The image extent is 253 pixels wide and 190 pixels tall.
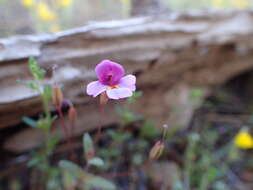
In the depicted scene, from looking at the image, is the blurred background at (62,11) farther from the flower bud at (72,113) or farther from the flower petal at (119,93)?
the flower petal at (119,93)

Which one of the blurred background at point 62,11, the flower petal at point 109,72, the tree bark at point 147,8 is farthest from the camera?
the blurred background at point 62,11

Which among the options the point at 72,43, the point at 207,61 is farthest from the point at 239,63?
the point at 72,43

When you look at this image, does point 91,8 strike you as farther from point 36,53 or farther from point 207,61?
point 36,53

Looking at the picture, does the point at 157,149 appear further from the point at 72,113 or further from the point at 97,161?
the point at 72,113

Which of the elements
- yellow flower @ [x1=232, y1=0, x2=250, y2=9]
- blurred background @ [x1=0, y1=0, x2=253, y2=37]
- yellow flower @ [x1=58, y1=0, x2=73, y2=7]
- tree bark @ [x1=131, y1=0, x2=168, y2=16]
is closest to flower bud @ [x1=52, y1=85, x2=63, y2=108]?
tree bark @ [x1=131, y1=0, x2=168, y2=16]

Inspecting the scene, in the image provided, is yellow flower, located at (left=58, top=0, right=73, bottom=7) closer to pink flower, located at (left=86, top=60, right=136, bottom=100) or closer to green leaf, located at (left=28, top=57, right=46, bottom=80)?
green leaf, located at (left=28, top=57, right=46, bottom=80)

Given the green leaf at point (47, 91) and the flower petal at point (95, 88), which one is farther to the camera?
the green leaf at point (47, 91)

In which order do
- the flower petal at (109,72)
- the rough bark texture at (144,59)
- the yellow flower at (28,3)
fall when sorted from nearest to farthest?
the flower petal at (109,72), the rough bark texture at (144,59), the yellow flower at (28,3)

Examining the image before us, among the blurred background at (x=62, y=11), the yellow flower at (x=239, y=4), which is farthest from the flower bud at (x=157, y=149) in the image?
the yellow flower at (x=239, y=4)
